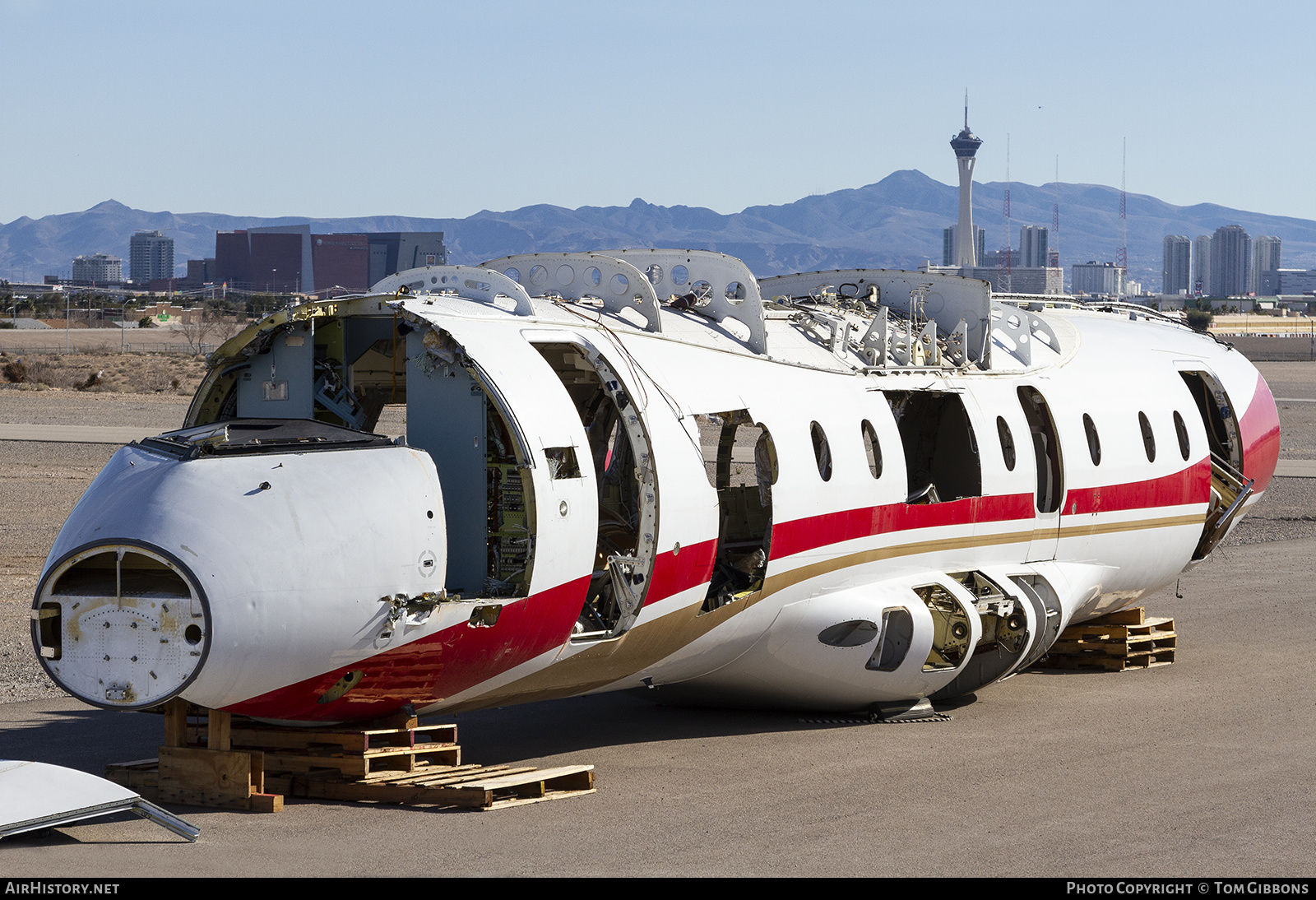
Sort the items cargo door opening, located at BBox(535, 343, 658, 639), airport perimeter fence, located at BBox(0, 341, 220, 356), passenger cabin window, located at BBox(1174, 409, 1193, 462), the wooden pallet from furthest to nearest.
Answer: airport perimeter fence, located at BBox(0, 341, 220, 356), passenger cabin window, located at BBox(1174, 409, 1193, 462), cargo door opening, located at BBox(535, 343, 658, 639), the wooden pallet

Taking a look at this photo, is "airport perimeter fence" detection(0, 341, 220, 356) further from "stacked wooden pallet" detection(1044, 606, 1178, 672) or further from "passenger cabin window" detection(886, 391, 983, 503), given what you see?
"stacked wooden pallet" detection(1044, 606, 1178, 672)

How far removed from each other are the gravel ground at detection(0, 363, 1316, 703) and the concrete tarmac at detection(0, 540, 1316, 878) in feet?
11.3

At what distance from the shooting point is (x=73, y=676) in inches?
465

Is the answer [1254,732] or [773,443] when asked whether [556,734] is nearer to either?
[773,443]

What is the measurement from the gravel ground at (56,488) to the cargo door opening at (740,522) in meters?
7.91

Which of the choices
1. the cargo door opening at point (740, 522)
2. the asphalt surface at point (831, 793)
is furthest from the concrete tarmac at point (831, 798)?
the cargo door opening at point (740, 522)

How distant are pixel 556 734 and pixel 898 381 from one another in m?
5.27

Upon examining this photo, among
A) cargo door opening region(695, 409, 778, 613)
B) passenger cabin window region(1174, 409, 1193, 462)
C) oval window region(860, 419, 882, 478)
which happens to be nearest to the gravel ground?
cargo door opening region(695, 409, 778, 613)

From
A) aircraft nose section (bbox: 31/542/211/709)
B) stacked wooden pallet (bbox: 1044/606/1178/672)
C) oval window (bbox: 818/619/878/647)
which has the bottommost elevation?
stacked wooden pallet (bbox: 1044/606/1178/672)

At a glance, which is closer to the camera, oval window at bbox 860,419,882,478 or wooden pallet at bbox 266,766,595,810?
wooden pallet at bbox 266,766,595,810

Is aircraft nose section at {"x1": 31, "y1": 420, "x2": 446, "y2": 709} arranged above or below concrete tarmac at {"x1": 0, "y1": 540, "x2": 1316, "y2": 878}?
above

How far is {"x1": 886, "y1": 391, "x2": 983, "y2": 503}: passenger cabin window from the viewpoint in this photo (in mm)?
20734

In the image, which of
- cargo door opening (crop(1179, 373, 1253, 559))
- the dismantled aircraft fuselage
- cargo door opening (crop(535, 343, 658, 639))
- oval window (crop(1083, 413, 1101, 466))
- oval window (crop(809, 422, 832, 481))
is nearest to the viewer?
the dismantled aircraft fuselage

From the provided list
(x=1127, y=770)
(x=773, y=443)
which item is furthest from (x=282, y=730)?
(x=1127, y=770)
